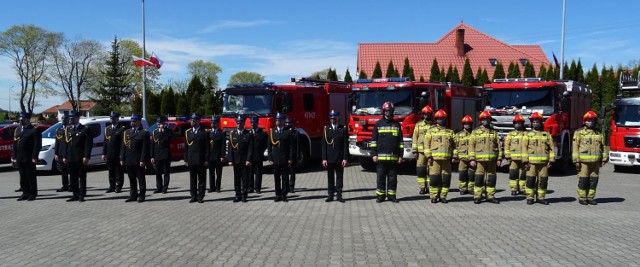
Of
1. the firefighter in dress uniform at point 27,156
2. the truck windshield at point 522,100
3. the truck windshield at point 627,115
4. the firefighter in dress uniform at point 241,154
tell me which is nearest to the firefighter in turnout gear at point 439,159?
the firefighter in dress uniform at point 241,154

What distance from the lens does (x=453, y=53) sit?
47.1m

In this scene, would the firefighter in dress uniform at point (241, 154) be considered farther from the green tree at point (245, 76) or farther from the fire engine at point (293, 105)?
the green tree at point (245, 76)

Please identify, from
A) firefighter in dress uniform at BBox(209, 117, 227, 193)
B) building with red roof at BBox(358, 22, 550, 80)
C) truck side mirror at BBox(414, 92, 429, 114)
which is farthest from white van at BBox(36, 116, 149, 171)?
building with red roof at BBox(358, 22, 550, 80)

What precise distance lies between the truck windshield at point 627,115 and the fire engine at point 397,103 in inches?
170

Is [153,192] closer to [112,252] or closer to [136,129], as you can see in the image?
[136,129]

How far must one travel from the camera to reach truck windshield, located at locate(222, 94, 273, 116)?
1473 cm

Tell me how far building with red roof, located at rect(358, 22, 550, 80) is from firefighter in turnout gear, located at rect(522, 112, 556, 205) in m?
35.7

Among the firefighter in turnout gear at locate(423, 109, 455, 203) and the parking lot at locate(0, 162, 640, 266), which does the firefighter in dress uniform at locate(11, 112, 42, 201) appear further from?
the firefighter in turnout gear at locate(423, 109, 455, 203)

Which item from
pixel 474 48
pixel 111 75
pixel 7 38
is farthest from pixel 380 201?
pixel 7 38

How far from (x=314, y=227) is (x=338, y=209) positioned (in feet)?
5.29

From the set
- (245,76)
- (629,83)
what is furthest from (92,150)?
(245,76)

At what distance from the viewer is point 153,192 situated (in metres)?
11.2

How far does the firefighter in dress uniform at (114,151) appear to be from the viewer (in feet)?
35.1

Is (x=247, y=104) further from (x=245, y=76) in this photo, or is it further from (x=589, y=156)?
(x=245, y=76)
